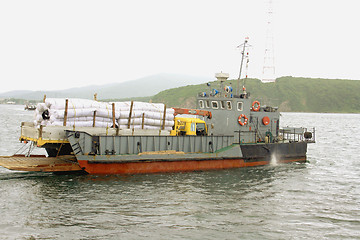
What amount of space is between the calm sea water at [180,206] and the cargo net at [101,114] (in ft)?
10.5

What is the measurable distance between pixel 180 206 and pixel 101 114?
25.4 feet

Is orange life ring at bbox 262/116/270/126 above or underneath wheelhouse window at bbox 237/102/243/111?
underneath

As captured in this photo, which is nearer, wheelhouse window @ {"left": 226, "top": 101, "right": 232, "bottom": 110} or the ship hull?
the ship hull

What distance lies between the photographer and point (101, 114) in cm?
2116

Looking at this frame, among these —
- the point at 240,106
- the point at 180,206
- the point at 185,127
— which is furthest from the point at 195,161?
the point at 180,206

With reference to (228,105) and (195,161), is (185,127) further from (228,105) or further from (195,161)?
(228,105)

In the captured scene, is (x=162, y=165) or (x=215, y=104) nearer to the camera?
(x=162, y=165)

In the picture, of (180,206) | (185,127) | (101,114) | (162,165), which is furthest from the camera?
(185,127)

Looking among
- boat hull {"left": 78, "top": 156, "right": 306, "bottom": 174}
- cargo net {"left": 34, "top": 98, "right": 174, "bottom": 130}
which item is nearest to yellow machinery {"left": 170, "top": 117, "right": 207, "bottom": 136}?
cargo net {"left": 34, "top": 98, "right": 174, "bottom": 130}

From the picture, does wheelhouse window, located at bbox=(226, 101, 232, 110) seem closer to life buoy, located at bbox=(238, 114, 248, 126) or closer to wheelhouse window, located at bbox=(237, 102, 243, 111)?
wheelhouse window, located at bbox=(237, 102, 243, 111)

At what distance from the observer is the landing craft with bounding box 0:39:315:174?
2023 centimetres

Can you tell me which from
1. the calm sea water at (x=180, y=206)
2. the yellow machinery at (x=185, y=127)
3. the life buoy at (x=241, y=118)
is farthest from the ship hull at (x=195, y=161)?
the yellow machinery at (x=185, y=127)

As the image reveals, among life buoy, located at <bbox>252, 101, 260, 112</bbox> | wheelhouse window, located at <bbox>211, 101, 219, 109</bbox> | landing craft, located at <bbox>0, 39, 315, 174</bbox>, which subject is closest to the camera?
landing craft, located at <bbox>0, 39, 315, 174</bbox>

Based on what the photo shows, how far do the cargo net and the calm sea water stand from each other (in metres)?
3.19
